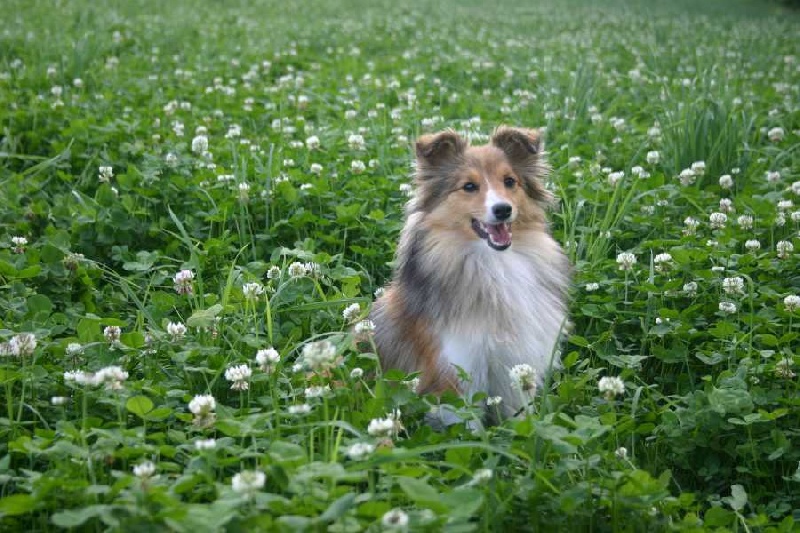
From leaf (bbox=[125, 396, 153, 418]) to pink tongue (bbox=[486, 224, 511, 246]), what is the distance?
1.70 m

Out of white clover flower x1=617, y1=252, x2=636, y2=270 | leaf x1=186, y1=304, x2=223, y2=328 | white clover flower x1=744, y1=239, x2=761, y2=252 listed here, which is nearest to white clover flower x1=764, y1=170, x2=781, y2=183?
white clover flower x1=744, y1=239, x2=761, y2=252

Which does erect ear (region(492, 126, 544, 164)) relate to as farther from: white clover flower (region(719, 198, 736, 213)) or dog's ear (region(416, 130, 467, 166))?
white clover flower (region(719, 198, 736, 213))

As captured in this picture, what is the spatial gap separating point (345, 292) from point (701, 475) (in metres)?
1.97

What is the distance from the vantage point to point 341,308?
186 inches

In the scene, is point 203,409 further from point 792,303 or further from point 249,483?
point 792,303

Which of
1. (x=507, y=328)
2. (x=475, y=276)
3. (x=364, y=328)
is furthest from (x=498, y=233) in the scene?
(x=364, y=328)

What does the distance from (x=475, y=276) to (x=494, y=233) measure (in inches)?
8.8

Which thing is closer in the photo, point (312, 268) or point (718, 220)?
point (312, 268)

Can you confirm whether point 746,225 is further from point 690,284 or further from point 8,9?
point 8,9

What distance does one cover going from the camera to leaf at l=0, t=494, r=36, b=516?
2.79 metres

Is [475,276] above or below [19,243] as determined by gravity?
above

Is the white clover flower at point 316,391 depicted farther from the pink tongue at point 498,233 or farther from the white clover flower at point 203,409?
the pink tongue at point 498,233

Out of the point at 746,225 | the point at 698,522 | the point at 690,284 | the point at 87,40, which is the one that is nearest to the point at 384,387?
the point at 698,522

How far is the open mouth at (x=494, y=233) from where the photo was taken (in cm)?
413
